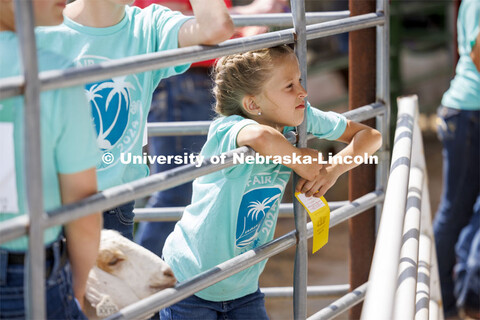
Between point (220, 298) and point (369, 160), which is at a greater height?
point (369, 160)

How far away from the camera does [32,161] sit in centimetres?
126

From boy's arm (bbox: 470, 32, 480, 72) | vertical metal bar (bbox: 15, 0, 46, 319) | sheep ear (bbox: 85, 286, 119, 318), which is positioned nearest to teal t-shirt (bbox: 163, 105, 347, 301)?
sheep ear (bbox: 85, 286, 119, 318)

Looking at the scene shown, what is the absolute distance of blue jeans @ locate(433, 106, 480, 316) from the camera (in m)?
3.74

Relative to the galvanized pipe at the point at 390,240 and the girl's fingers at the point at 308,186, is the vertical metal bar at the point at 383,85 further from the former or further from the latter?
the girl's fingers at the point at 308,186

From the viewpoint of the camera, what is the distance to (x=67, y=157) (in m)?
1.39

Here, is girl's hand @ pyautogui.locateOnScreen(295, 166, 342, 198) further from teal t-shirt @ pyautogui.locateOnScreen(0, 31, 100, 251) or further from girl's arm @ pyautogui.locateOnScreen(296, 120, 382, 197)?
teal t-shirt @ pyautogui.locateOnScreen(0, 31, 100, 251)

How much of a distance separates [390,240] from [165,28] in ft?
2.68

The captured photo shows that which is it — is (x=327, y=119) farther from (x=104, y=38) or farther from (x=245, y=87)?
(x=104, y=38)

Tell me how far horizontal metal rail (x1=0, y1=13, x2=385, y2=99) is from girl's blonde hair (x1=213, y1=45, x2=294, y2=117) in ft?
0.25

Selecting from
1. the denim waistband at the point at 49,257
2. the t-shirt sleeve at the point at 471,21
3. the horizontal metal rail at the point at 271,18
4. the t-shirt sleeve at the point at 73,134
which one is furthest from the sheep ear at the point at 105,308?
the t-shirt sleeve at the point at 471,21

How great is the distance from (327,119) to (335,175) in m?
0.17

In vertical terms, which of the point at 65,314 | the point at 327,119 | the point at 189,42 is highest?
the point at 189,42

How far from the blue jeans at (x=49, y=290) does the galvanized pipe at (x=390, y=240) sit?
0.55 metres

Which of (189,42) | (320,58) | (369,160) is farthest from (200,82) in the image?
(320,58)
